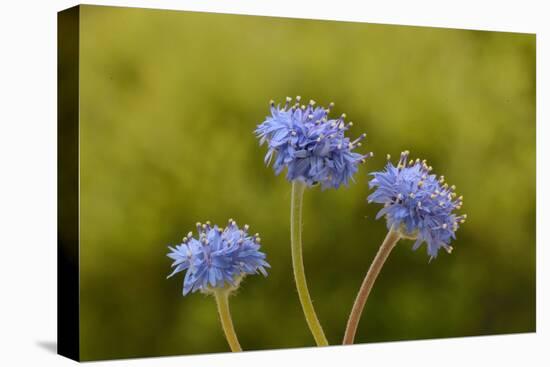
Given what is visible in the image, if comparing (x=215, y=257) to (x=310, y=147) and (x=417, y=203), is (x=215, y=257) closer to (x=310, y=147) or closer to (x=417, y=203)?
(x=310, y=147)

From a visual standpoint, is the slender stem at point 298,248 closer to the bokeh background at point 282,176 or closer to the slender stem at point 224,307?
the bokeh background at point 282,176

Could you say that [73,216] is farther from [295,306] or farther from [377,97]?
[377,97]

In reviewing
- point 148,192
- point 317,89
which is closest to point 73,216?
point 148,192

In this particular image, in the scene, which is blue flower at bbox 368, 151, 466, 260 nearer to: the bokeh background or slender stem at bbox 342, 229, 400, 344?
slender stem at bbox 342, 229, 400, 344

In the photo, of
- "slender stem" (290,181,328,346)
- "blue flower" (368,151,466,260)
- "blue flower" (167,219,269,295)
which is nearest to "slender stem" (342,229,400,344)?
"blue flower" (368,151,466,260)

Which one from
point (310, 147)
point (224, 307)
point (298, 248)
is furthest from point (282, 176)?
point (224, 307)

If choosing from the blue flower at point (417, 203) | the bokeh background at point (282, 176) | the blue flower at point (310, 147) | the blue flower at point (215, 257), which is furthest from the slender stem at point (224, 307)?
the blue flower at point (417, 203)
